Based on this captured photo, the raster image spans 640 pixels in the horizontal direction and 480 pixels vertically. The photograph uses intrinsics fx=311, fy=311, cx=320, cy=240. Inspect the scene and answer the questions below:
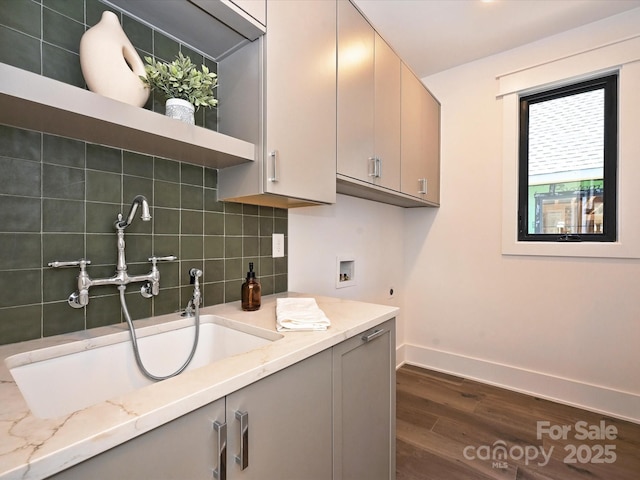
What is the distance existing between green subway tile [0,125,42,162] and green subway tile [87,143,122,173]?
124 mm

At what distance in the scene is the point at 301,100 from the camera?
1252 mm

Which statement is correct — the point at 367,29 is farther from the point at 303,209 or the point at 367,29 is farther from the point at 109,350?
the point at 109,350

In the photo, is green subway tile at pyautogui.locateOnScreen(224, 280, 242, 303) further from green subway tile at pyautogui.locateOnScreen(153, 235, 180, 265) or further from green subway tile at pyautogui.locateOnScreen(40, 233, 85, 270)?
green subway tile at pyautogui.locateOnScreen(40, 233, 85, 270)

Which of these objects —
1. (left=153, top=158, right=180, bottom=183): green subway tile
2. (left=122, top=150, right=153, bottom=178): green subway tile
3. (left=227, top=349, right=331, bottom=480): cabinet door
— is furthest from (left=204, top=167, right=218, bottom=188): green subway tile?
(left=227, top=349, right=331, bottom=480): cabinet door

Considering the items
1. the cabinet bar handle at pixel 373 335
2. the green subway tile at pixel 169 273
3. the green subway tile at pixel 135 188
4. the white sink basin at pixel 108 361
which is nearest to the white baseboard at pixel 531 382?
the cabinet bar handle at pixel 373 335

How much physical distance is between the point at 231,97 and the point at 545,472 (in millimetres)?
2308

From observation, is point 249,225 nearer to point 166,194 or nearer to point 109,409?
point 166,194

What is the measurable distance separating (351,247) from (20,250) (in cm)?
171

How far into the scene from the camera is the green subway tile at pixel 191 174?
4.04 feet

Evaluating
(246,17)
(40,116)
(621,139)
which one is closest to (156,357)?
(40,116)

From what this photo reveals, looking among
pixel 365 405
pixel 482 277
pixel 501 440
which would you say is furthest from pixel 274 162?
pixel 482 277

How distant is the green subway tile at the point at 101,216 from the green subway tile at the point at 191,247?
247mm

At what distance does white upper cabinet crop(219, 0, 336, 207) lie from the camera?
1136mm

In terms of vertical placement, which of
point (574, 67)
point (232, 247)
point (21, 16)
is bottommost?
point (232, 247)
